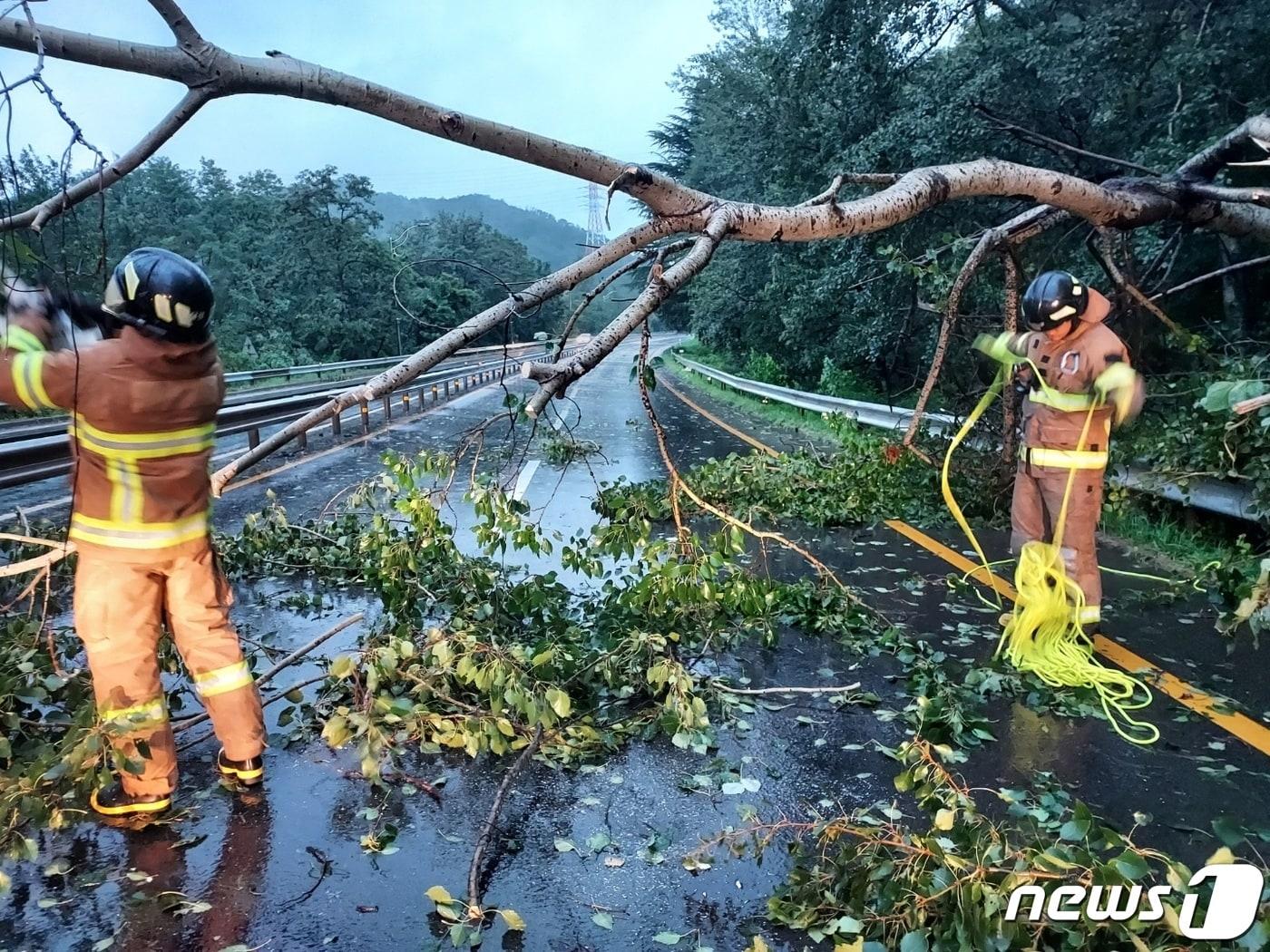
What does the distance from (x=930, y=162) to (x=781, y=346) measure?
53.9 feet

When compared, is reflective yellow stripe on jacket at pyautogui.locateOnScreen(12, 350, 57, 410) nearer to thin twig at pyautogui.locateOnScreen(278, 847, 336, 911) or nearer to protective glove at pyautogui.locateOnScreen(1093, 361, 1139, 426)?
thin twig at pyautogui.locateOnScreen(278, 847, 336, 911)

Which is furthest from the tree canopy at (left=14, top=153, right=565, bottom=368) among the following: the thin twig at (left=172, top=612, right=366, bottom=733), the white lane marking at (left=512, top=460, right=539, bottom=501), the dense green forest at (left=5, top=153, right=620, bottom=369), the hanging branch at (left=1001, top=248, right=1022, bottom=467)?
the thin twig at (left=172, top=612, right=366, bottom=733)

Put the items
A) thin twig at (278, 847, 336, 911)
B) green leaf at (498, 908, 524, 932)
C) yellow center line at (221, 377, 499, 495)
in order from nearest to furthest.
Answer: green leaf at (498, 908, 524, 932)
thin twig at (278, 847, 336, 911)
yellow center line at (221, 377, 499, 495)

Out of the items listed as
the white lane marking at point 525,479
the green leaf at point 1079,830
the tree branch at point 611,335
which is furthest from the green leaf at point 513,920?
the white lane marking at point 525,479

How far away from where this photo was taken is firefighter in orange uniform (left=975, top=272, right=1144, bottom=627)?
15.9 feet

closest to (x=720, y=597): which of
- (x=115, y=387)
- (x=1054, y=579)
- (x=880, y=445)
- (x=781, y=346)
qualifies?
(x=1054, y=579)

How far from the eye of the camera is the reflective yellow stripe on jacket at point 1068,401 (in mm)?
4902

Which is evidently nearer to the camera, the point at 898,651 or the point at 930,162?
the point at 898,651

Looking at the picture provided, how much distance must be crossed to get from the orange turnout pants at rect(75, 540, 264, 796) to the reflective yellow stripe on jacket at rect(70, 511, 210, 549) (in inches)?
2.3

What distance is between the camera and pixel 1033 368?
513 cm

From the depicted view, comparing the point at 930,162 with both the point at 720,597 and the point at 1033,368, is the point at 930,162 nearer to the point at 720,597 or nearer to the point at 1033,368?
the point at 1033,368

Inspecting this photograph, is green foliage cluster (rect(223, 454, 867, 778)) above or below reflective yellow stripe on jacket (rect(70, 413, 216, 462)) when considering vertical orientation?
below

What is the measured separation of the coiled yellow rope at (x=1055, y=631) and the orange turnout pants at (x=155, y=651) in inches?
151
